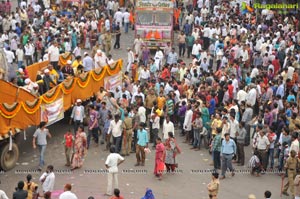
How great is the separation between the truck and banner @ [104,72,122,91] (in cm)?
772

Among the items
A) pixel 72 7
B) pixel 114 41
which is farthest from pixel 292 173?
pixel 72 7

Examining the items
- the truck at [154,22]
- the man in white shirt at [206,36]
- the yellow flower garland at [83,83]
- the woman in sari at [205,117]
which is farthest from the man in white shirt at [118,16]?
the woman in sari at [205,117]

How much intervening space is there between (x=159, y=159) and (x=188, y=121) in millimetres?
2759

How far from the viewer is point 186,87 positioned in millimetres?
22922

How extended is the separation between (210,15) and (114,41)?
17.7 ft

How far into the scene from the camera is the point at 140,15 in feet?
105

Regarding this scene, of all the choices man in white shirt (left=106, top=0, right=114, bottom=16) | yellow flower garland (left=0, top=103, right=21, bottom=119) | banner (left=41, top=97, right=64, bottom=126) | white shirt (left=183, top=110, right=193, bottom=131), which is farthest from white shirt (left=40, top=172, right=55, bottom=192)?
man in white shirt (left=106, top=0, right=114, bottom=16)

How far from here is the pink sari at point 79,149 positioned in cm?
1814

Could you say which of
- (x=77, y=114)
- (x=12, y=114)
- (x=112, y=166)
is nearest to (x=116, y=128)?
(x=77, y=114)

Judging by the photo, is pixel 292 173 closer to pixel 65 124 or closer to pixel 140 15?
pixel 65 124

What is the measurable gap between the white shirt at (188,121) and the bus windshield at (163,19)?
12219 mm

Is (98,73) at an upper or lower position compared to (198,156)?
upper

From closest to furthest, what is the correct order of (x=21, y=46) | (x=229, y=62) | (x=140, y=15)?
1. (x=229, y=62)
2. (x=21, y=46)
3. (x=140, y=15)

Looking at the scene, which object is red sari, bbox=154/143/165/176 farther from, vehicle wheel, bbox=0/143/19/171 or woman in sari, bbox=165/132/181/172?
vehicle wheel, bbox=0/143/19/171
